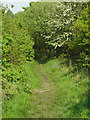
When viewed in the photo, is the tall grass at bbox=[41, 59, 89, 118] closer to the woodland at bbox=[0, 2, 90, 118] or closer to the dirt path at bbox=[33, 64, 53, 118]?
the woodland at bbox=[0, 2, 90, 118]

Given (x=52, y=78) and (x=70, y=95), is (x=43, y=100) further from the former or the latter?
(x=52, y=78)

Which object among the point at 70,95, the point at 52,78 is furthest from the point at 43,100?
the point at 52,78

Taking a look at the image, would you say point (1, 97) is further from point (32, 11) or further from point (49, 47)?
point (32, 11)

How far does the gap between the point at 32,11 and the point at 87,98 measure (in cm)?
2105

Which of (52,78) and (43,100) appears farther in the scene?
(52,78)

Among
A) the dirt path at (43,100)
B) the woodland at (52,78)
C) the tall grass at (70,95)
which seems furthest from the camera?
the woodland at (52,78)

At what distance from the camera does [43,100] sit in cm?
1013

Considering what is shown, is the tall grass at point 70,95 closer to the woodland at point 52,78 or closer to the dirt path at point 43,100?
the woodland at point 52,78

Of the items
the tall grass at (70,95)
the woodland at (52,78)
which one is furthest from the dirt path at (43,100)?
the tall grass at (70,95)

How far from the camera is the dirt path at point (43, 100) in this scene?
852 cm

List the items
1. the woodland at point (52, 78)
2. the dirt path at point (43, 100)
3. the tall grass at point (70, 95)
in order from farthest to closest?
the woodland at point (52, 78)
the dirt path at point (43, 100)
the tall grass at point (70, 95)

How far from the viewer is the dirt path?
28.0 feet

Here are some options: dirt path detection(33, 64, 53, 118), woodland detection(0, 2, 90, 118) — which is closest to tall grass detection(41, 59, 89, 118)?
woodland detection(0, 2, 90, 118)

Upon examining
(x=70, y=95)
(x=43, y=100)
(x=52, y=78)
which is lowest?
(x=43, y=100)
